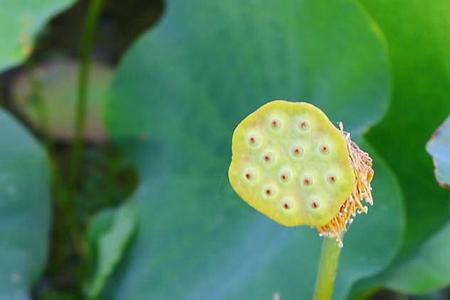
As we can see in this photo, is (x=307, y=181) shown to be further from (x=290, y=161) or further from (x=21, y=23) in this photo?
(x=21, y=23)

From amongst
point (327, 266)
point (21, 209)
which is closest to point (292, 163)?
point (327, 266)

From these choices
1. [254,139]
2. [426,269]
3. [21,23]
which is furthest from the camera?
[21,23]

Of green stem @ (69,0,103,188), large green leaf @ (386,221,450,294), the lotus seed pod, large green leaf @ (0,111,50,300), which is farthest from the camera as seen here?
green stem @ (69,0,103,188)

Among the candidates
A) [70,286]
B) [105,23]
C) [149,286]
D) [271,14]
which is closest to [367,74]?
[271,14]

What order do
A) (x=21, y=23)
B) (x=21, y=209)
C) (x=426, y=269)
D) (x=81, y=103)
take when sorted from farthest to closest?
(x=81, y=103)
(x=21, y=209)
(x=21, y=23)
(x=426, y=269)

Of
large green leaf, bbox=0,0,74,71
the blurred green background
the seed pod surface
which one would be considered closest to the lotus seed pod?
the seed pod surface

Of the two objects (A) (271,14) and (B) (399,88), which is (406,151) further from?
(A) (271,14)

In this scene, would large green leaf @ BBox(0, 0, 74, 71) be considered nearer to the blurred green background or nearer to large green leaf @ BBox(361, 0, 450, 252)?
the blurred green background

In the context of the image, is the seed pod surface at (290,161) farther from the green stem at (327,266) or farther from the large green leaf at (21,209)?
the large green leaf at (21,209)
